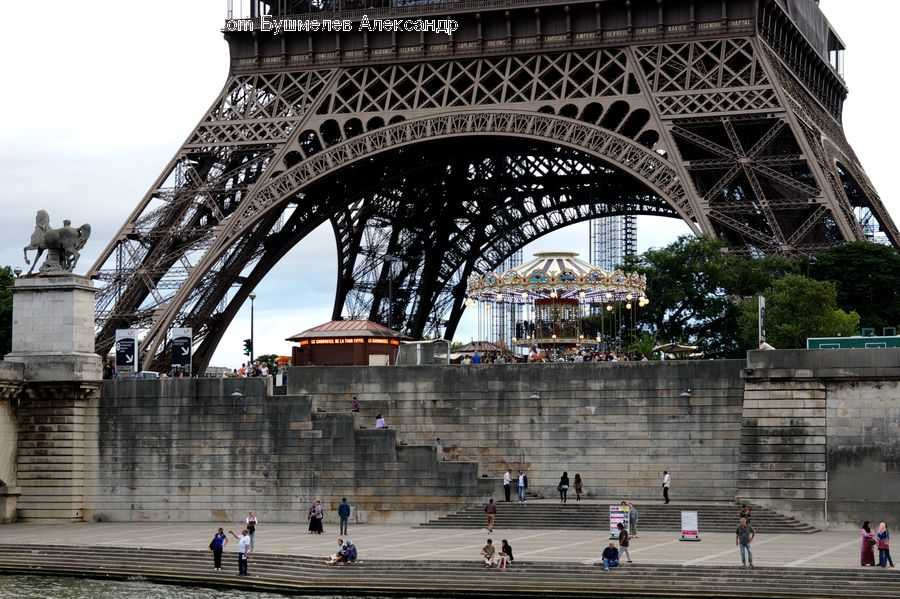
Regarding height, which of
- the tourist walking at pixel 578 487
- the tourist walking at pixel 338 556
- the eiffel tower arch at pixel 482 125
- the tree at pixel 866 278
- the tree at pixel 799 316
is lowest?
the tourist walking at pixel 338 556

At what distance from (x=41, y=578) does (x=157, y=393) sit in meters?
12.0

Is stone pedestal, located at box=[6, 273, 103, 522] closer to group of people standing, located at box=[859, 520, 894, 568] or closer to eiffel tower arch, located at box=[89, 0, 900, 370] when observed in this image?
eiffel tower arch, located at box=[89, 0, 900, 370]

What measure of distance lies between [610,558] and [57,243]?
2729cm

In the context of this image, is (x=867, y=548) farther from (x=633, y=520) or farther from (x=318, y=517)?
(x=318, y=517)

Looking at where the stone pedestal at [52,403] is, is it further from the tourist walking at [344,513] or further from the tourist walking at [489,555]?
the tourist walking at [489,555]

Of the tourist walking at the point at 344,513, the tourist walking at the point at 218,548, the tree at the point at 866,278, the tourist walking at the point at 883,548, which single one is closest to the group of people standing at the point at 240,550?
the tourist walking at the point at 218,548

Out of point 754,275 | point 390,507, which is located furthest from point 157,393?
point 754,275

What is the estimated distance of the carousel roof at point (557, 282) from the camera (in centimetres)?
6350

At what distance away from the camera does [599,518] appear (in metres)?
52.3

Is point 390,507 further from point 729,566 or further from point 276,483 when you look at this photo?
point 729,566

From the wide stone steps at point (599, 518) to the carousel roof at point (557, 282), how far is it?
12.0 m

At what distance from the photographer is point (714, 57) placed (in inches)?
2813

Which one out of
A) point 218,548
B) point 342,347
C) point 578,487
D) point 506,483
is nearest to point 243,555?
point 218,548

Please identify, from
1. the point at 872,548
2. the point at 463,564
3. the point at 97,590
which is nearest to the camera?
the point at 872,548
